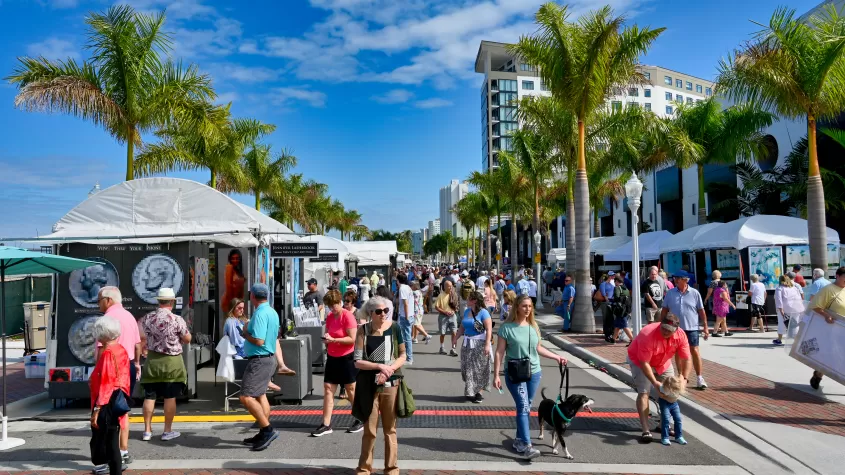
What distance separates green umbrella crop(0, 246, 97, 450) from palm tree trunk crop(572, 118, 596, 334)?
12231mm

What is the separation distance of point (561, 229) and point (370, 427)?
55019 millimetres

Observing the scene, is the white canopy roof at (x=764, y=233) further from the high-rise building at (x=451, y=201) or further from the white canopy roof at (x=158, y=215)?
the high-rise building at (x=451, y=201)

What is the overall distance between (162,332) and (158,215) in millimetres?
3831

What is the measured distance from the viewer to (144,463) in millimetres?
5891

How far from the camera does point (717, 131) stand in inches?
948

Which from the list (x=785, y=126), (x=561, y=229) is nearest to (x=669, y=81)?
(x=561, y=229)

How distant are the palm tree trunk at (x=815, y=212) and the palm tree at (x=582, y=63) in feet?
14.9

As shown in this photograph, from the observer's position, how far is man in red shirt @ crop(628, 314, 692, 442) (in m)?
6.15

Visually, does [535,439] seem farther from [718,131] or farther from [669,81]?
[669,81]

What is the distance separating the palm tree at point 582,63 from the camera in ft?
51.8

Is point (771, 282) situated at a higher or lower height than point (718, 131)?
lower

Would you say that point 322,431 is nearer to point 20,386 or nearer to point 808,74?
point 20,386

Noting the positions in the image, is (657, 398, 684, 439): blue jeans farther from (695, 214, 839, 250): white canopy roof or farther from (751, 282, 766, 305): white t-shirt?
(695, 214, 839, 250): white canopy roof

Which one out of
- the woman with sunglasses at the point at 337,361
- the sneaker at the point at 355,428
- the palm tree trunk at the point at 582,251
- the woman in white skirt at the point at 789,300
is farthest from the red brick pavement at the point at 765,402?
the palm tree trunk at the point at 582,251
